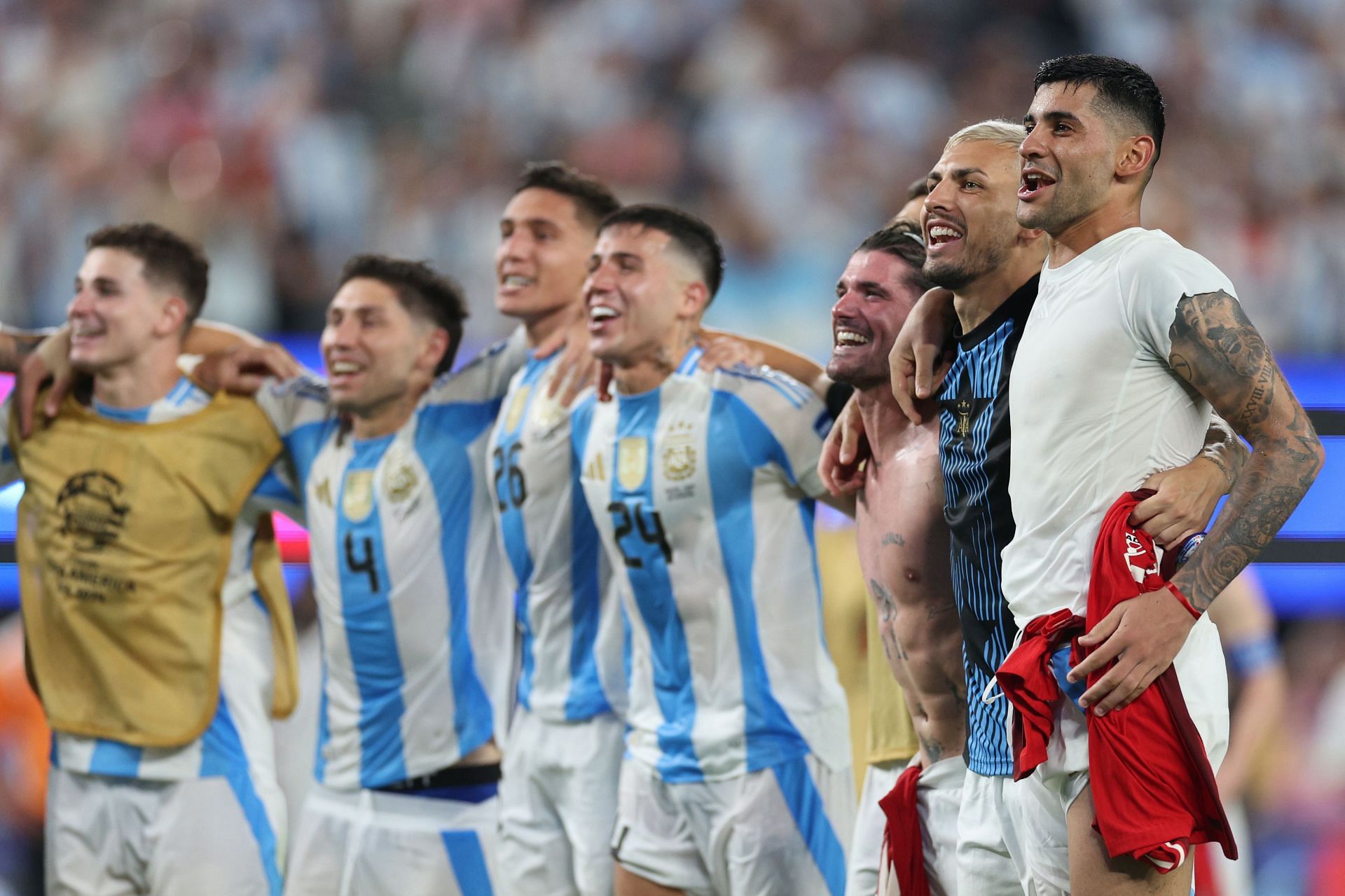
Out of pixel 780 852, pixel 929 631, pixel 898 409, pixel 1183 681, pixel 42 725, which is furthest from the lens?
pixel 42 725

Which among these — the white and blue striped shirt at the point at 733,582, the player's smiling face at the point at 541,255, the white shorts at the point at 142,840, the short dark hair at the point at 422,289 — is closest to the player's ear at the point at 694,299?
the white and blue striped shirt at the point at 733,582

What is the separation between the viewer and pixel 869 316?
152 inches

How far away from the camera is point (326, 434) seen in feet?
16.8

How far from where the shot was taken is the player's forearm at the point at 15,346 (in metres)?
5.16

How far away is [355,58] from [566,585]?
24.5ft

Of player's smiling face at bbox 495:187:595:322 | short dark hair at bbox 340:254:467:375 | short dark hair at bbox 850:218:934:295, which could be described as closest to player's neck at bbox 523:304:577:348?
player's smiling face at bbox 495:187:595:322

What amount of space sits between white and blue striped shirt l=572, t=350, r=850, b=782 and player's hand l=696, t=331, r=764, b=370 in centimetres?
6

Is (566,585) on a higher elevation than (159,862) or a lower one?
higher

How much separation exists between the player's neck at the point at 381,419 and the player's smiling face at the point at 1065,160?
103 inches

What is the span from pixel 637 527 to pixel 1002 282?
4.83ft

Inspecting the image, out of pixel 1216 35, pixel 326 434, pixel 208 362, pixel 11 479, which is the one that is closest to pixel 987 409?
pixel 326 434

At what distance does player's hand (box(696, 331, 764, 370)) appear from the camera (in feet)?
15.0

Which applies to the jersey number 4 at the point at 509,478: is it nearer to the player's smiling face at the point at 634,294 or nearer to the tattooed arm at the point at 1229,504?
the player's smiling face at the point at 634,294

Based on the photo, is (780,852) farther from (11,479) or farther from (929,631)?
(11,479)
